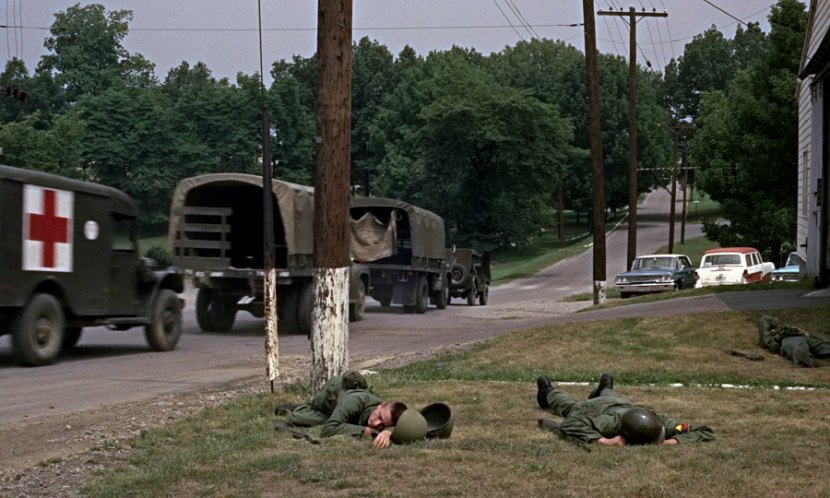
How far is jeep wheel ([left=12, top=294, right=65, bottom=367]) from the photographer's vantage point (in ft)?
55.1

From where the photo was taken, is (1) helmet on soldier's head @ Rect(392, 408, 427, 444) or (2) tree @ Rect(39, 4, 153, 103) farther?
(2) tree @ Rect(39, 4, 153, 103)

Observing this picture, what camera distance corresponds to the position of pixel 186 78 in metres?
130

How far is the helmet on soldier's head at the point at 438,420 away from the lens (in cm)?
993

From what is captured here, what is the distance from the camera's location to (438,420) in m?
10.2

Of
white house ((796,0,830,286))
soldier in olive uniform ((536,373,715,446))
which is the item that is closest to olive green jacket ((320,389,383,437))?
soldier in olive uniform ((536,373,715,446))

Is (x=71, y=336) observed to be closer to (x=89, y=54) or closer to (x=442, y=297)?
(x=442, y=297)

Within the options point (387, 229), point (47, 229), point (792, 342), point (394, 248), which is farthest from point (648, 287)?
point (47, 229)

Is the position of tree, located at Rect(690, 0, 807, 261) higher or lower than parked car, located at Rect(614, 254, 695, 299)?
higher

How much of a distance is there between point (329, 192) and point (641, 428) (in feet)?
17.0

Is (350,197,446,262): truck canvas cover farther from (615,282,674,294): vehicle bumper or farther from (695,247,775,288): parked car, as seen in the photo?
(695,247,775,288): parked car

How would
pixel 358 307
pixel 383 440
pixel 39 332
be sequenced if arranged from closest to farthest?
pixel 383 440 → pixel 39 332 → pixel 358 307

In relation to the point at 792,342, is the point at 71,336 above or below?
below

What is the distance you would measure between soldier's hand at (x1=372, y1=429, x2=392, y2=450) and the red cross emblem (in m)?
8.96

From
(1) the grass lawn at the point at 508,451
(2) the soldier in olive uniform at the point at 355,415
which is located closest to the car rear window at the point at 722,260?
(1) the grass lawn at the point at 508,451
